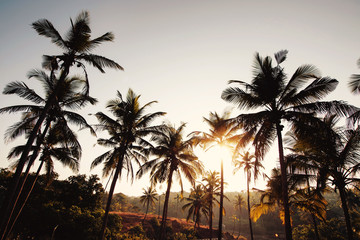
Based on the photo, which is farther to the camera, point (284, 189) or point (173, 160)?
point (173, 160)

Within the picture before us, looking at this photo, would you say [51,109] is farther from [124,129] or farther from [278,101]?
[278,101]

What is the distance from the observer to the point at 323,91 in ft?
26.0

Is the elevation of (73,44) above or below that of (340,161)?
above

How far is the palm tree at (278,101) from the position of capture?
7905 mm

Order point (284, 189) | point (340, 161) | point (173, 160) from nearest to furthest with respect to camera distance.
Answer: point (284, 189)
point (340, 161)
point (173, 160)

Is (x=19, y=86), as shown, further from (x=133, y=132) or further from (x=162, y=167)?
(x=162, y=167)

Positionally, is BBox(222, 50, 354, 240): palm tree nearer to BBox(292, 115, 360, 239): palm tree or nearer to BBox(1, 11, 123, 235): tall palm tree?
BBox(292, 115, 360, 239): palm tree

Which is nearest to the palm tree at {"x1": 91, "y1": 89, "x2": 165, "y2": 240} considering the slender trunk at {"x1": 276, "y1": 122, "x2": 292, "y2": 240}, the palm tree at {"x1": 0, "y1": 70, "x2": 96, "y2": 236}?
the palm tree at {"x1": 0, "y1": 70, "x2": 96, "y2": 236}

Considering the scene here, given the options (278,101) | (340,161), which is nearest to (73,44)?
(278,101)

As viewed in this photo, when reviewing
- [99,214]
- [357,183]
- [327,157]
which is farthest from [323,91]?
[99,214]

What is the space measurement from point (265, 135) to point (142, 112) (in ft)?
28.2

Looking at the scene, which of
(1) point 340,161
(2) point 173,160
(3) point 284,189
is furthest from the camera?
(2) point 173,160

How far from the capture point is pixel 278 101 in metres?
8.98

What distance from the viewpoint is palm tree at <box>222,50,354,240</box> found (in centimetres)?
791
